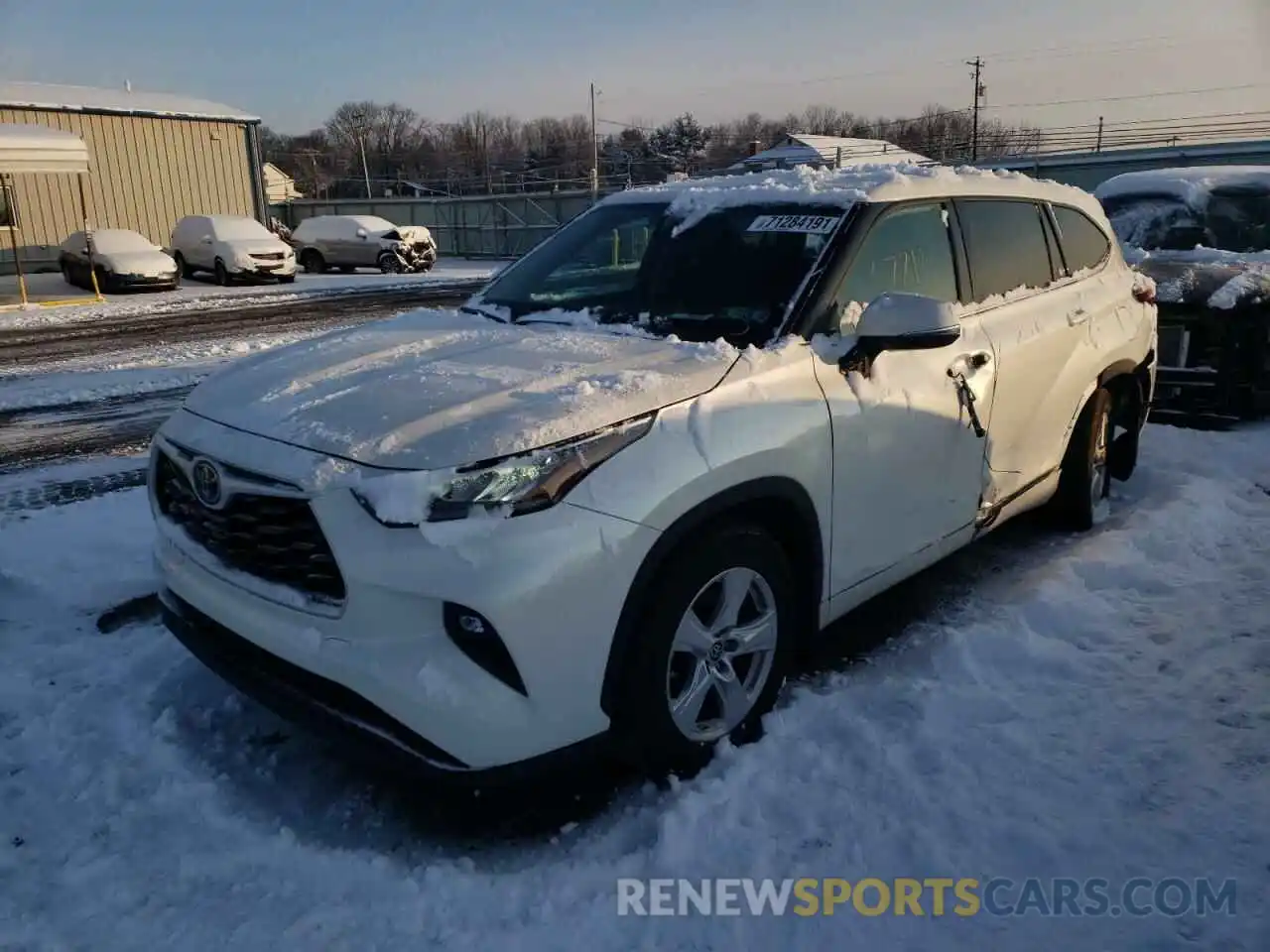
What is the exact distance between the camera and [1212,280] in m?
6.96

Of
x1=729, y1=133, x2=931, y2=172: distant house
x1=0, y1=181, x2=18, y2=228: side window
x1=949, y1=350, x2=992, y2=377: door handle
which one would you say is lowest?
x1=949, y1=350, x2=992, y2=377: door handle

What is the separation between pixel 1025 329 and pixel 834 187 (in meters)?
1.14

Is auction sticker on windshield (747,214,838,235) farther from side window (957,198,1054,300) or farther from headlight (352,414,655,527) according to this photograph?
headlight (352,414,655,527)

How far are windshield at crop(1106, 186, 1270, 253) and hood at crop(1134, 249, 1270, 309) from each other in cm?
51

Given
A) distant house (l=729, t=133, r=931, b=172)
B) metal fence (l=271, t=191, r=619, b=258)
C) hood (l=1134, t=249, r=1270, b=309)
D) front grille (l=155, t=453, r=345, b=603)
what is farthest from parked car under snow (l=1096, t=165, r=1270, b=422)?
metal fence (l=271, t=191, r=619, b=258)

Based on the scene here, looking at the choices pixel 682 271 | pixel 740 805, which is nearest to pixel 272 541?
pixel 740 805

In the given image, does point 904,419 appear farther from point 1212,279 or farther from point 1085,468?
point 1212,279

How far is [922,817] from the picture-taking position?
109 inches

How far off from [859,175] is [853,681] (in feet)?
6.78

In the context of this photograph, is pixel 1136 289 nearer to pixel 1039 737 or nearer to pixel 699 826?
pixel 1039 737

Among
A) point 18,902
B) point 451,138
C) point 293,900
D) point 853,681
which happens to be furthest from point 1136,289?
point 451,138

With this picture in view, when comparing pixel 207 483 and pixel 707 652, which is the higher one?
pixel 207 483

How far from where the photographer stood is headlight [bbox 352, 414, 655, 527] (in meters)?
2.41

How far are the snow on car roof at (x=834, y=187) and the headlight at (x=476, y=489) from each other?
5.81 feet
